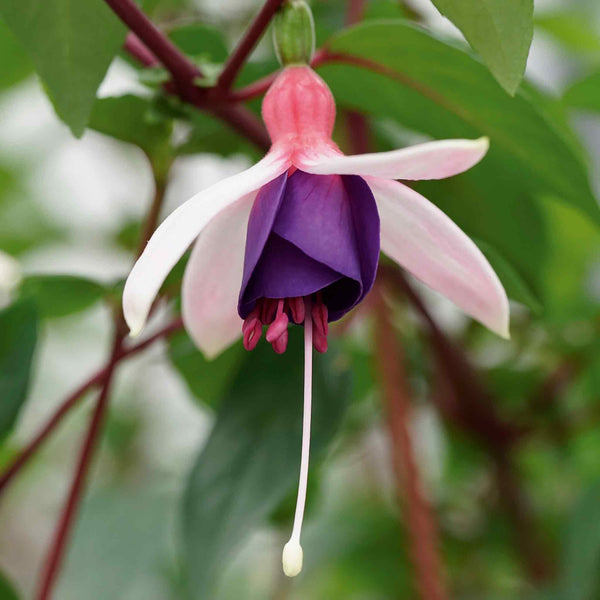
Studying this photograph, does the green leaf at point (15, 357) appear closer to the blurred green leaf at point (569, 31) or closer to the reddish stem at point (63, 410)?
the reddish stem at point (63, 410)

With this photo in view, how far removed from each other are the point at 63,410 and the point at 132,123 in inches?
6.9

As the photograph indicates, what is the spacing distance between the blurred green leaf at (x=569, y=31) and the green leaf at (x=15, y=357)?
1.84 feet

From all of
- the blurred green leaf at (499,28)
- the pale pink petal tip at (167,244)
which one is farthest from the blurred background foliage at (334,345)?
the pale pink petal tip at (167,244)

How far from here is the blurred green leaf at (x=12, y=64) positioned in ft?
1.95

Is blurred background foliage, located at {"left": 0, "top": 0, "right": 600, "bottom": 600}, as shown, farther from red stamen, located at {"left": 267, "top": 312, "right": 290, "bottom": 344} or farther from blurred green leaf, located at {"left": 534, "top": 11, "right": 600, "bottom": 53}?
red stamen, located at {"left": 267, "top": 312, "right": 290, "bottom": 344}

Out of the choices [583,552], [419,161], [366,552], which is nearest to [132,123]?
[419,161]

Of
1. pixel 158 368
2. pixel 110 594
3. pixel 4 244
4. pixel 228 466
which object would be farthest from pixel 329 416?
pixel 158 368

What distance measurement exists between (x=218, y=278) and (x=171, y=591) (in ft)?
1.93

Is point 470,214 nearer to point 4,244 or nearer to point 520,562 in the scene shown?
point 520,562

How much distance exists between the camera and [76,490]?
0.50m

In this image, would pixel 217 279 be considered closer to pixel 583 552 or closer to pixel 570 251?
pixel 583 552

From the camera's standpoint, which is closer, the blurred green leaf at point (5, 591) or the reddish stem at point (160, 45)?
the reddish stem at point (160, 45)

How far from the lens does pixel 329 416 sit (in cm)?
53

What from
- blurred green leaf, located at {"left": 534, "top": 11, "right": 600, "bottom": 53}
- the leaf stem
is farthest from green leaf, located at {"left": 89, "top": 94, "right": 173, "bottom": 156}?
blurred green leaf, located at {"left": 534, "top": 11, "right": 600, "bottom": 53}
